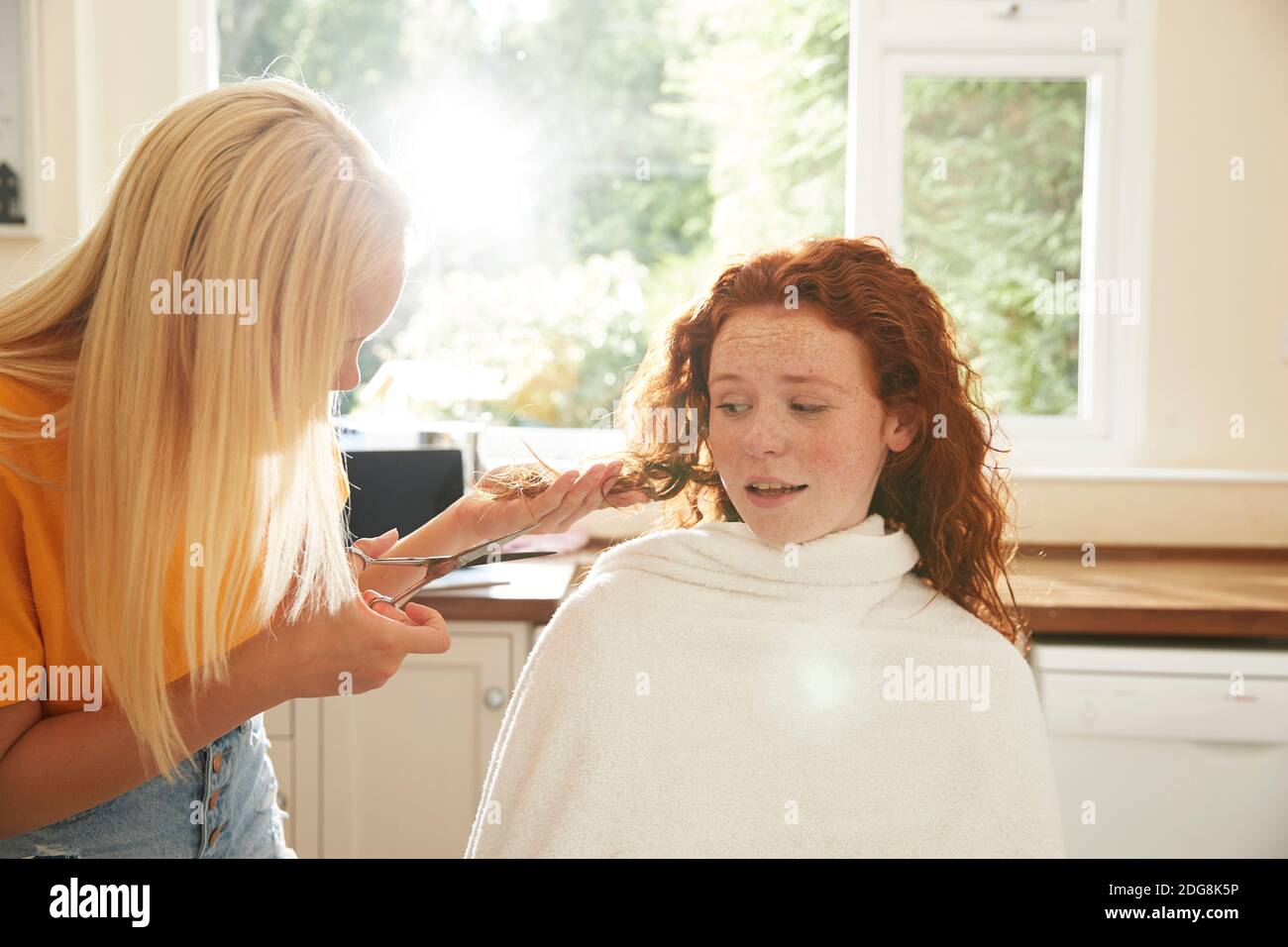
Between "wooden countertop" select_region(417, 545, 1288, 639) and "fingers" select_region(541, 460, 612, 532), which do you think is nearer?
"fingers" select_region(541, 460, 612, 532)

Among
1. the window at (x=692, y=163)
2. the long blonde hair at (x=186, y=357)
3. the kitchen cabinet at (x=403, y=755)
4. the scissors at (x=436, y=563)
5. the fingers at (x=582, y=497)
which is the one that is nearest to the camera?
the long blonde hair at (x=186, y=357)

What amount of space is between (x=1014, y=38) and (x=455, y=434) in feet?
5.24

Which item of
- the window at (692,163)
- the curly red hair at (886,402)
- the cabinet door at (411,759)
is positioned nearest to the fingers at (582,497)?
the curly red hair at (886,402)

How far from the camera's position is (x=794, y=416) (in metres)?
1.11

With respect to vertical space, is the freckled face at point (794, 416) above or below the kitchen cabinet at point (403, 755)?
above

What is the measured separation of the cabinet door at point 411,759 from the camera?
81.4 inches

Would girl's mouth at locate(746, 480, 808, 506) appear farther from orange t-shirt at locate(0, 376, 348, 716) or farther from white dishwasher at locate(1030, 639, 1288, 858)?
white dishwasher at locate(1030, 639, 1288, 858)

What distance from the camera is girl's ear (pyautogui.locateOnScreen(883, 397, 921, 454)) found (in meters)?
1.16

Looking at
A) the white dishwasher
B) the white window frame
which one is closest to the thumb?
the white dishwasher

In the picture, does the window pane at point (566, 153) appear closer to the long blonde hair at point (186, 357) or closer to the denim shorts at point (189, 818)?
the denim shorts at point (189, 818)

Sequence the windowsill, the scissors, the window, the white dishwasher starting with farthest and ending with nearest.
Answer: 1. the window
2. the windowsill
3. the white dishwasher
4. the scissors

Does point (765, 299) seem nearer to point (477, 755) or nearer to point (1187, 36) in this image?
point (477, 755)

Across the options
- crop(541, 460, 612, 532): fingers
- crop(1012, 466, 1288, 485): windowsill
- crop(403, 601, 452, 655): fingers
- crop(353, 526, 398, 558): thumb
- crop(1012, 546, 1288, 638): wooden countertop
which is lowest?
crop(1012, 546, 1288, 638): wooden countertop
